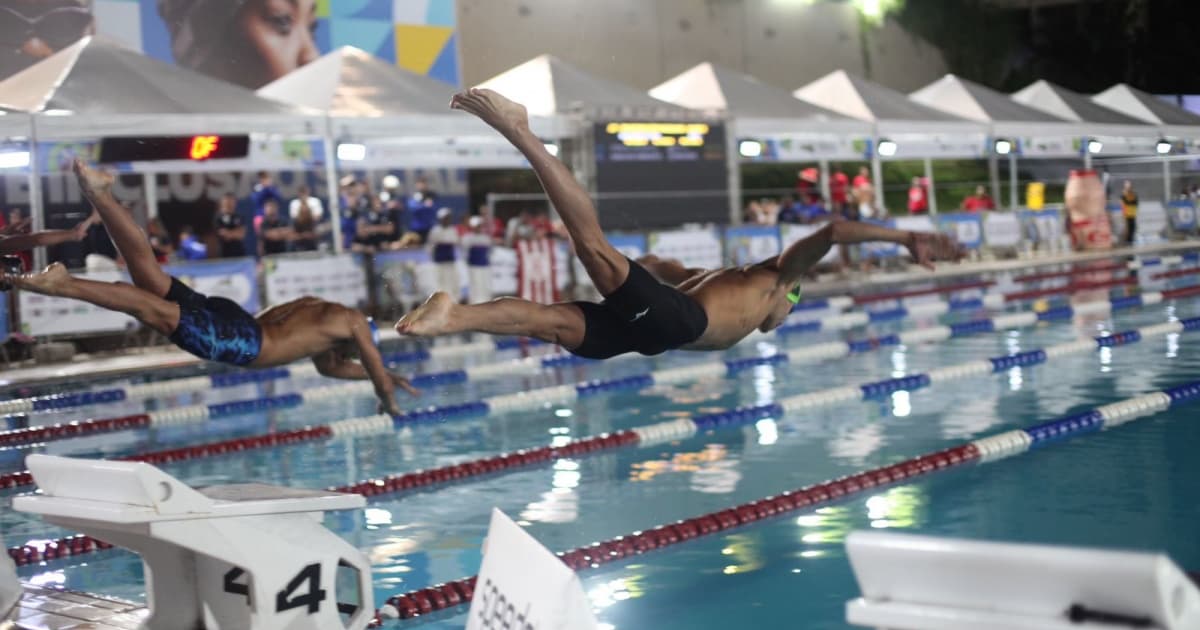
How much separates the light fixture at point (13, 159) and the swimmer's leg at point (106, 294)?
278 inches

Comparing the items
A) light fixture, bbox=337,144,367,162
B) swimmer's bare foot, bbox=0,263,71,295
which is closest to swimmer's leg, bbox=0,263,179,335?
swimmer's bare foot, bbox=0,263,71,295

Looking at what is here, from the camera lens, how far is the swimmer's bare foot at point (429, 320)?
15.2 feet

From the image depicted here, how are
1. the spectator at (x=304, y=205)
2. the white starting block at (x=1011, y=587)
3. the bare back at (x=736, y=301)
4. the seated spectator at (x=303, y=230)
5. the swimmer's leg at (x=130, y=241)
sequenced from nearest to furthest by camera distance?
1. the white starting block at (x=1011, y=587)
2. the bare back at (x=736, y=301)
3. the swimmer's leg at (x=130, y=241)
4. the seated spectator at (x=303, y=230)
5. the spectator at (x=304, y=205)

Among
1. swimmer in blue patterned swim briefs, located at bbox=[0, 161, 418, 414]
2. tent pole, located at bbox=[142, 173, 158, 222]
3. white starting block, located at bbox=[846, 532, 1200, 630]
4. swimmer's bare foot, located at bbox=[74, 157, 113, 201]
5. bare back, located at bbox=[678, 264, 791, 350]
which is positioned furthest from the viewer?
tent pole, located at bbox=[142, 173, 158, 222]

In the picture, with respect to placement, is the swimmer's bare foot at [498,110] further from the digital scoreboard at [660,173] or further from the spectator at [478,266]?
the digital scoreboard at [660,173]

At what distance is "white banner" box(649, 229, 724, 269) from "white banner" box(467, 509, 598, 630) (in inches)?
554

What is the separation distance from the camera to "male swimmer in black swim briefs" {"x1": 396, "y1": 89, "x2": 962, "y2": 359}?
500cm

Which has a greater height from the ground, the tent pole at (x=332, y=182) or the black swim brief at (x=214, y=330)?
the tent pole at (x=332, y=182)

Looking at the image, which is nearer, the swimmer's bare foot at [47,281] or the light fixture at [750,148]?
the swimmer's bare foot at [47,281]

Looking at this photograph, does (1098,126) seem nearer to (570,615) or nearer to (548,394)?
(548,394)

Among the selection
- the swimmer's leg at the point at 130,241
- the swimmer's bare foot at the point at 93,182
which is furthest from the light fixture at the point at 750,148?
the swimmer's bare foot at the point at 93,182

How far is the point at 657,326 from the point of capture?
18.0ft

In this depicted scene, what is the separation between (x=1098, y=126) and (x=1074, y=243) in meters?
2.18

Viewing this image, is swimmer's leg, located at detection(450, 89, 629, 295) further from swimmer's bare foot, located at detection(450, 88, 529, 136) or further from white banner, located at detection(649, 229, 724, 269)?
white banner, located at detection(649, 229, 724, 269)
